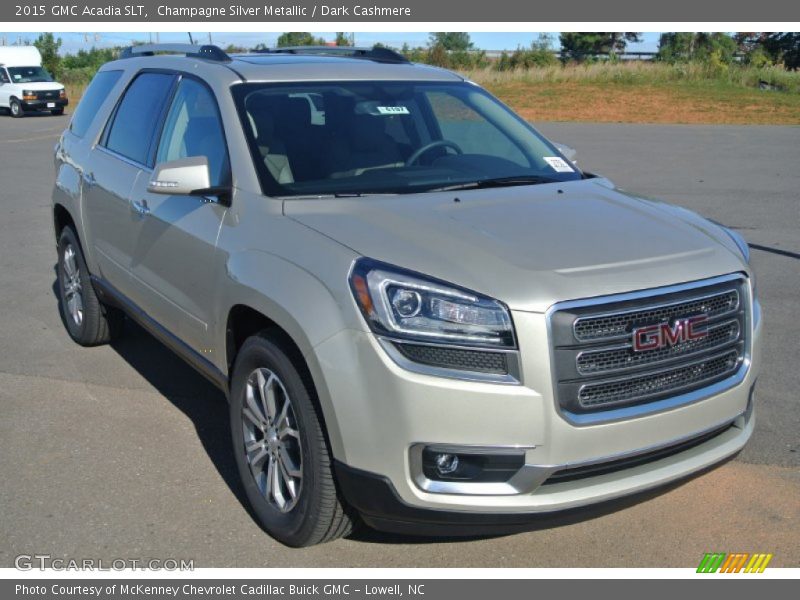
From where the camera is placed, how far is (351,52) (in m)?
5.67

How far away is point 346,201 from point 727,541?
84.7 inches

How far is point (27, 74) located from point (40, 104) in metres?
2.05

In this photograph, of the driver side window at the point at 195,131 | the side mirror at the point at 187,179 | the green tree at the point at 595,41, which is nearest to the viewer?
the side mirror at the point at 187,179

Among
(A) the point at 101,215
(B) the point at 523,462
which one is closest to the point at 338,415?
(B) the point at 523,462

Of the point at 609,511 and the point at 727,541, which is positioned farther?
the point at 727,541

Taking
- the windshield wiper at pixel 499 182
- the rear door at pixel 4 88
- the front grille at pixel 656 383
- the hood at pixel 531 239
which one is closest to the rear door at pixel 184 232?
the hood at pixel 531 239

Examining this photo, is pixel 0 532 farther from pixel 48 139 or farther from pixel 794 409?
pixel 48 139

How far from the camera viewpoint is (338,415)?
3.26 metres

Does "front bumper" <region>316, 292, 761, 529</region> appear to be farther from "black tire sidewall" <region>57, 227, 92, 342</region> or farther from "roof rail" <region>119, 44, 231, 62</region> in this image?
"black tire sidewall" <region>57, 227, 92, 342</region>

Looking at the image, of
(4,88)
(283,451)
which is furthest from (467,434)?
(4,88)

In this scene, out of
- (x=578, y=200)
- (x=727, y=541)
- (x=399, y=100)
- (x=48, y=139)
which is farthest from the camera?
(x=48, y=139)

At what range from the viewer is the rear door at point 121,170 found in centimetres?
516

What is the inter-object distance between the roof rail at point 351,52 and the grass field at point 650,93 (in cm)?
2565

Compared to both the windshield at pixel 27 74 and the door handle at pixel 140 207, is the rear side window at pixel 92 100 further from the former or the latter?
the windshield at pixel 27 74
